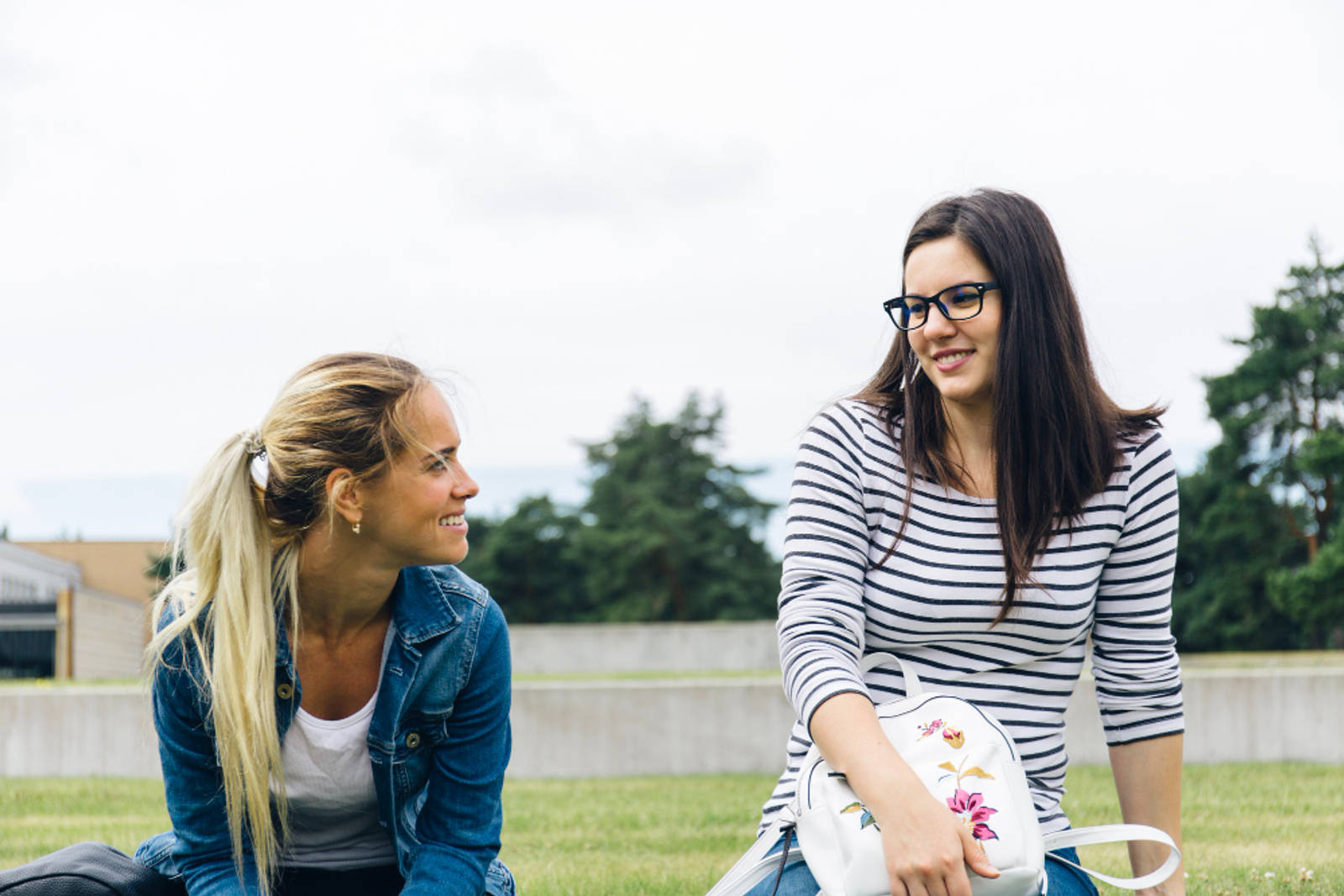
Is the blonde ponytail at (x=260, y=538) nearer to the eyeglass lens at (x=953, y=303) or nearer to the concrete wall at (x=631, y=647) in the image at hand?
the eyeglass lens at (x=953, y=303)

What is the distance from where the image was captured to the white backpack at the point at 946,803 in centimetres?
212

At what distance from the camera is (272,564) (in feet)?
9.15

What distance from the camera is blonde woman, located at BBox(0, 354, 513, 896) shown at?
2.69m

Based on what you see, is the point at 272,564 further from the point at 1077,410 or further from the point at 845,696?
the point at 1077,410

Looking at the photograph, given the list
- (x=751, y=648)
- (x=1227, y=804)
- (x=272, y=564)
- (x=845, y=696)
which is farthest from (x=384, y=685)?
(x=751, y=648)

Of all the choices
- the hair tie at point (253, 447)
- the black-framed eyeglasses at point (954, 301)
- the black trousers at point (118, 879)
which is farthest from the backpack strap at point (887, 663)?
the hair tie at point (253, 447)

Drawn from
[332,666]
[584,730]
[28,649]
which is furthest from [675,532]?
[332,666]

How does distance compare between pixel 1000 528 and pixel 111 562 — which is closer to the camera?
pixel 1000 528

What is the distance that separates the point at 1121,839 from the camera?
233 cm

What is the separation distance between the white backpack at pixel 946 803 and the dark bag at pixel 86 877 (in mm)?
1270

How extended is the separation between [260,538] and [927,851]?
4.81 feet

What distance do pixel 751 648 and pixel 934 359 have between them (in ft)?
72.2

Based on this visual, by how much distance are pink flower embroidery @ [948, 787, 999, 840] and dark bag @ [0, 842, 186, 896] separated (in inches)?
67.7

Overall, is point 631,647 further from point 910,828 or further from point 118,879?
point 910,828
